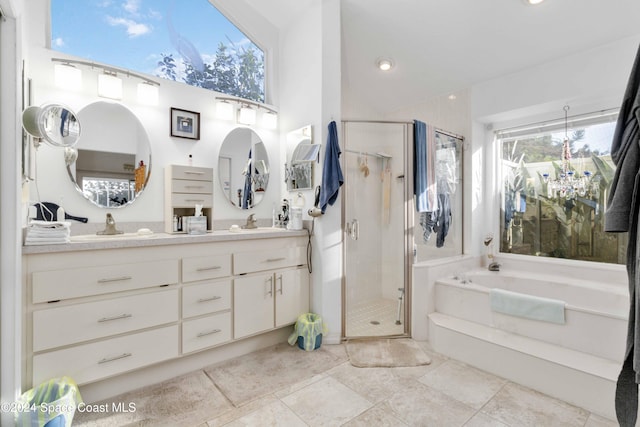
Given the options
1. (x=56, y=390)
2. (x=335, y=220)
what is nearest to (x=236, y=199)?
(x=335, y=220)

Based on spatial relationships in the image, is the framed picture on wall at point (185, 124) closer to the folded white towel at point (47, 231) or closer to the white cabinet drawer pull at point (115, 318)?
the folded white towel at point (47, 231)

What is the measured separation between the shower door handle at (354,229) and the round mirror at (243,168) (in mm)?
957

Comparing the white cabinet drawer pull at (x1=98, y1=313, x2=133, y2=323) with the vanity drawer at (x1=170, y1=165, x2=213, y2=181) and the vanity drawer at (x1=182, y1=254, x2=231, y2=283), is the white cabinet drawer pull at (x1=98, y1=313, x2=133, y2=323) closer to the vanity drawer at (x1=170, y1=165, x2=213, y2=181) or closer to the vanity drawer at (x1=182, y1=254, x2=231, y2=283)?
the vanity drawer at (x1=182, y1=254, x2=231, y2=283)

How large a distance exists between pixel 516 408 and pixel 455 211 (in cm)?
195

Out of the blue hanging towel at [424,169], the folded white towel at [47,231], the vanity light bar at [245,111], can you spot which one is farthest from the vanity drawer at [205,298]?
the blue hanging towel at [424,169]

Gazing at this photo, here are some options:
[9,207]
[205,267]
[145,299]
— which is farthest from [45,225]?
[205,267]

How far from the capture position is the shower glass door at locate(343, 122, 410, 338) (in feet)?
9.14

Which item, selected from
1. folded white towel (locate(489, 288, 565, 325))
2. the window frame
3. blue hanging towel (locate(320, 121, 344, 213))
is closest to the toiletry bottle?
blue hanging towel (locate(320, 121, 344, 213))

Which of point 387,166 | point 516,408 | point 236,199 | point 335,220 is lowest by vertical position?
point 516,408

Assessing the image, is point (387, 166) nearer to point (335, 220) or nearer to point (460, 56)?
point (335, 220)

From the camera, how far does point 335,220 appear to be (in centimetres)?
263

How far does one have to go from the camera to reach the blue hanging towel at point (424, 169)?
2.77 meters

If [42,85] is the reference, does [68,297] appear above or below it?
below

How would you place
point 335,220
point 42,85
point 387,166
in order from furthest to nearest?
point 387,166 < point 335,220 < point 42,85
